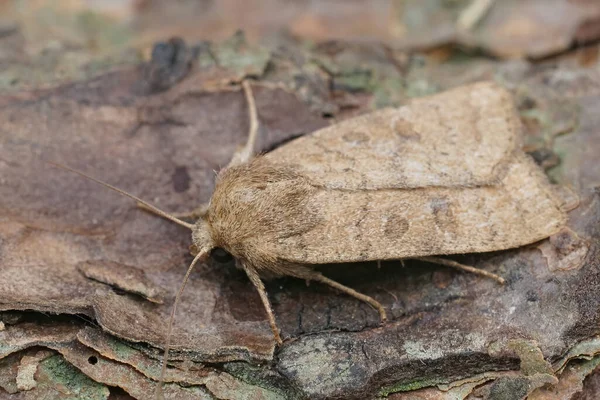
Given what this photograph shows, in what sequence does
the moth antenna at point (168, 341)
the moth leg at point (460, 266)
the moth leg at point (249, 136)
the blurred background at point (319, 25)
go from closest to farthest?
the moth antenna at point (168, 341), the moth leg at point (460, 266), the moth leg at point (249, 136), the blurred background at point (319, 25)

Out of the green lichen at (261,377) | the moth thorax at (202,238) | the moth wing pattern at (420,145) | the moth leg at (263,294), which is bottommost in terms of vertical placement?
the green lichen at (261,377)

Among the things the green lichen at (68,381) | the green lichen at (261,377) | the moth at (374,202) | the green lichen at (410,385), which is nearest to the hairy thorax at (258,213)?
the moth at (374,202)

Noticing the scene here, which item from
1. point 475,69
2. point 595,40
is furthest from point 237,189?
point 595,40

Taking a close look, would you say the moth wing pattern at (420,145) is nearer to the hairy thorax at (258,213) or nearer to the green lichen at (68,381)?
the hairy thorax at (258,213)

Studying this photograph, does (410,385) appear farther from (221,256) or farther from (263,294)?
(221,256)

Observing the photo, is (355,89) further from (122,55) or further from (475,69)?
(122,55)

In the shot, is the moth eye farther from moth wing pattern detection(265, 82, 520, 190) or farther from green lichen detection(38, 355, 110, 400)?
green lichen detection(38, 355, 110, 400)
